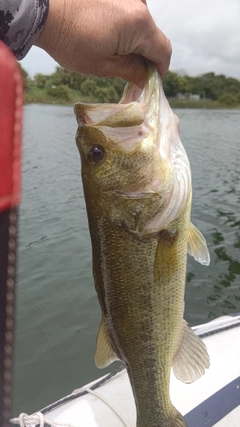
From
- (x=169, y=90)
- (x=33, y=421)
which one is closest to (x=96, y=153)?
(x=33, y=421)

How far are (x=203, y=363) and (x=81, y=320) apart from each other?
4492 mm

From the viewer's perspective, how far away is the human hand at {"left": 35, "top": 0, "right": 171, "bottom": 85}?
1.69 m

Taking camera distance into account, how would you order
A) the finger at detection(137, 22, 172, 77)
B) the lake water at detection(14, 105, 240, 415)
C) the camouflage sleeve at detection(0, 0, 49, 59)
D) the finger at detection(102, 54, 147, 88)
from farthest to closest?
the lake water at detection(14, 105, 240, 415)
the finger at detection(102, 54, 147, 88)
the finger at detection(137, 22, 172, 77)
the camouflage sleeve at detection(0, 0, 49, 59)

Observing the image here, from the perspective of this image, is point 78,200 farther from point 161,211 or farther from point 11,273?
point 11,273

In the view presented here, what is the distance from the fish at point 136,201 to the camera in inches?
77.6

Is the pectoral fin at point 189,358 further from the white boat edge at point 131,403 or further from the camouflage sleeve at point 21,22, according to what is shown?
the camouflage sleeve at point 21,22

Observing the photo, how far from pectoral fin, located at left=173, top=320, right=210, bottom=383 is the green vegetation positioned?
109ft

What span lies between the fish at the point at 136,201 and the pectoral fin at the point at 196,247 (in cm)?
6

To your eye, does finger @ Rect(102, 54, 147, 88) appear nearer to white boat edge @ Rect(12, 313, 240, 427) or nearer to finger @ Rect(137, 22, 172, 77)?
finger @ Rect(137, 22, 172, 77)

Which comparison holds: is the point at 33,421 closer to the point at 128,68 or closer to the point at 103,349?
the point at 103,349

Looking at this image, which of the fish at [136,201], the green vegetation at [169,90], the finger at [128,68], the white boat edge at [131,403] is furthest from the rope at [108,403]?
the green vegetation at [169,90]

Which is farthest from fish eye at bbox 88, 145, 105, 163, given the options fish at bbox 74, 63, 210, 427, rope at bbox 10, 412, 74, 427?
rope at bbox 10, 412, 74, 427

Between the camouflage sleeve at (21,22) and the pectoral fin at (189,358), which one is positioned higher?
the camouflage sleeve at (21,22)

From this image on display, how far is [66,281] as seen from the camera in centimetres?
777
